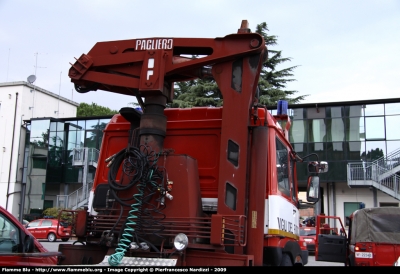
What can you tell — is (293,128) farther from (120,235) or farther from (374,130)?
(120,235)

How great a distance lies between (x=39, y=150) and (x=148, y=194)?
3566cm

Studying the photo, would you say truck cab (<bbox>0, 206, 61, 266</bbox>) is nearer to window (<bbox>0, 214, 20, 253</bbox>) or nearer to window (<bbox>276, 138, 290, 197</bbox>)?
window (<bbox>0, 214, 20, 253</bbox>)

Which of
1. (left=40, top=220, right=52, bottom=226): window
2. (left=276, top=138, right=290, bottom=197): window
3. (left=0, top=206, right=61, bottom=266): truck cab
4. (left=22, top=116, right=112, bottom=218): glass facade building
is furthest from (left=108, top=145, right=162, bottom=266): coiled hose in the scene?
(left=22, top=116, right=112, bottom=218): glass facade building

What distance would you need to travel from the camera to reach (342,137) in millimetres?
28641

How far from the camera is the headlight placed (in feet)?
15.1

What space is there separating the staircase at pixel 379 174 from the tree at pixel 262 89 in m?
7.05

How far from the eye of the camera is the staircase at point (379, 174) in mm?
26203

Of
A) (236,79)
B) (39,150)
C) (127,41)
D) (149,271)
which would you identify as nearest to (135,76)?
(127,41)

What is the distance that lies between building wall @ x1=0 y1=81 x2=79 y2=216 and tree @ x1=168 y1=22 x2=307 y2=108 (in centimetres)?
1623

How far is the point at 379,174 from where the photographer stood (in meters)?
26.6

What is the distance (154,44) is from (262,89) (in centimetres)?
2832

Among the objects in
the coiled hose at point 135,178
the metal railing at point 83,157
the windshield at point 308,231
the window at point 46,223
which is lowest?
the window at point 46,223

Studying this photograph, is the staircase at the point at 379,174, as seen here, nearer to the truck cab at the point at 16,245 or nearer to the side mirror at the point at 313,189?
the side mirror at the point at 313,189

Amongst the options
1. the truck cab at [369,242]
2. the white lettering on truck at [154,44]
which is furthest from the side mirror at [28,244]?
the truck cab at [369,242]
